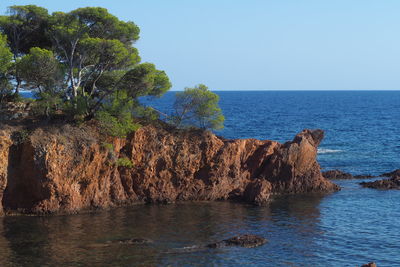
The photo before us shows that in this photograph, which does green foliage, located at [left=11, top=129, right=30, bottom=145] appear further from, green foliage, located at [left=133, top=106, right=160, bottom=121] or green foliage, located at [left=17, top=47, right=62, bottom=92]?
green foliage, located at [left=133, top=106, right=160, bottom=121]

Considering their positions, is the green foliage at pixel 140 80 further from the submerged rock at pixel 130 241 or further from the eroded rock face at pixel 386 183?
the eroded rock face at pixel 386 183

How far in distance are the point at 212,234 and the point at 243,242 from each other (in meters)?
3.94

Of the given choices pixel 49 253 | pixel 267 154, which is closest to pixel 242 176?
pixel 267 154

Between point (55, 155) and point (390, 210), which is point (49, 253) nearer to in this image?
point (55, 155)

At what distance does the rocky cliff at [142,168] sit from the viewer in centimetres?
4853

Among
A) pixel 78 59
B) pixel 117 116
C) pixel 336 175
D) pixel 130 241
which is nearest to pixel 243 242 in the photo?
pixel 130 241

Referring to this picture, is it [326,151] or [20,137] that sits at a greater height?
[20,137]

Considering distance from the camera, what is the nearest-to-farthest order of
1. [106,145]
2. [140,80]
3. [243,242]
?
[243,242] < [106,145] < [140,80]

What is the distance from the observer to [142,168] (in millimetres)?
54438

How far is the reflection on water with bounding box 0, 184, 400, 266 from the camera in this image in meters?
37.7

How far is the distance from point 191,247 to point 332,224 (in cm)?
1460

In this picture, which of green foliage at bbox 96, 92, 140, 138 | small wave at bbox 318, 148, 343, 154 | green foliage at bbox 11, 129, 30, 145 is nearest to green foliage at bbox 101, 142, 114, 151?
green foliage at bbox 96, 92, 140, 138

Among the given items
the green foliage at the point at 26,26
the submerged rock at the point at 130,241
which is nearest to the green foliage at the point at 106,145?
the submerged rock at the point at 130,241

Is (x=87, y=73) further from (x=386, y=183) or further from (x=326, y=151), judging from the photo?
(x=326, y=151)
